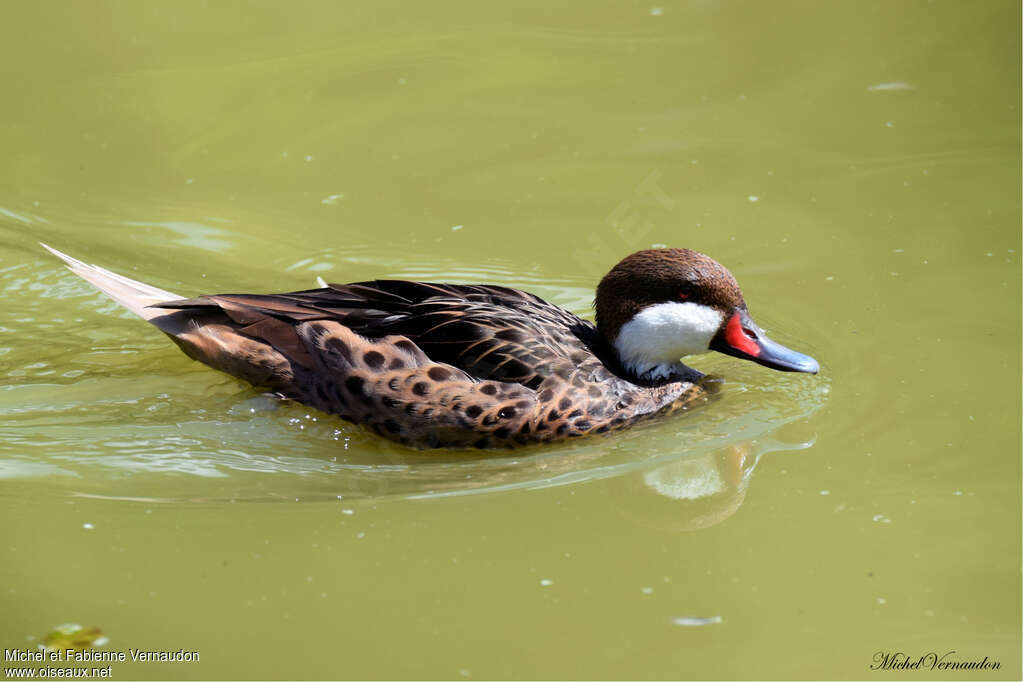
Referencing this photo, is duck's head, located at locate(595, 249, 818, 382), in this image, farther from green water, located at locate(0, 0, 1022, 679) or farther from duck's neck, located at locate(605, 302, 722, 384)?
green water, located at locate(0, 0, 1022, 679)

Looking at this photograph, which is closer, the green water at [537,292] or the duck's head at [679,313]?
the green water at [537,292]

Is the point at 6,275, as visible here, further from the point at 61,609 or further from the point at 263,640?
the point at 263,640

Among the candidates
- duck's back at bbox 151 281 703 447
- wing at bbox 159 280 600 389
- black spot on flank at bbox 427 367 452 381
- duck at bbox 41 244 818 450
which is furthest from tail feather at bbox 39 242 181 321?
black spot on flank at bbox 427 367 452 381

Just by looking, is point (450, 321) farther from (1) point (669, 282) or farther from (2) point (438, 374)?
(1) point (669, 282)

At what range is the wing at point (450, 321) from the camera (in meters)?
6.65

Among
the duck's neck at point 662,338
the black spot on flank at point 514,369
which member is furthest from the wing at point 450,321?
the duck's neck at point 662,338

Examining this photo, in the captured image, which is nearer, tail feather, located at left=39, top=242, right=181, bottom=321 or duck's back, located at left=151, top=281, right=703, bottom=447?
duck's back, located at left=151, top=281, right=703, bottom=447

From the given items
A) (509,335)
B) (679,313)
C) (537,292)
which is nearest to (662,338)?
(679,313)

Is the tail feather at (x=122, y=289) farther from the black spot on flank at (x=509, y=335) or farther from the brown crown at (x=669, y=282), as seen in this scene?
the brown crown at (x=669, y=282)

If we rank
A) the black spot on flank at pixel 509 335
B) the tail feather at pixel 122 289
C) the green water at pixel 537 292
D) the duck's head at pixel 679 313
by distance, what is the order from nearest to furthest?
the green water at pixel 537 292 < the black spot on flank at pixel 509 335 < the duck's head at pixel 679 313 < the tail feather at pixel 122 289

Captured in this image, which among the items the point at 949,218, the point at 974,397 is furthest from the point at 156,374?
the point at 949,218

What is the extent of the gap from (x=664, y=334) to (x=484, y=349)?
39.3 inches

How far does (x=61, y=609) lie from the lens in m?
5.06

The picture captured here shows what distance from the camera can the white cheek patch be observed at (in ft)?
22.5
